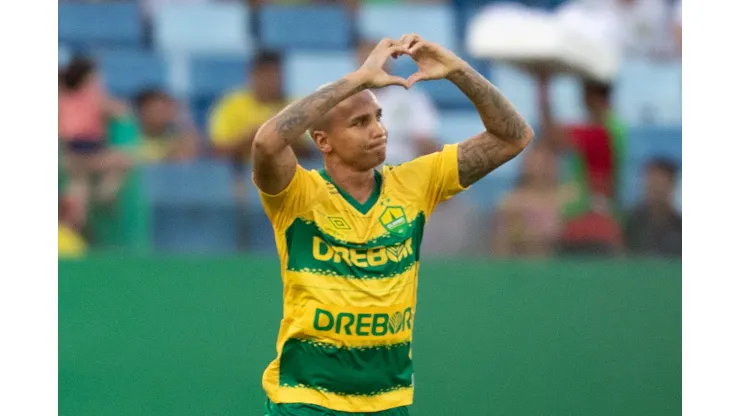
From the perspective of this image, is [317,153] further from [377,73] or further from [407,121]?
[377,73]

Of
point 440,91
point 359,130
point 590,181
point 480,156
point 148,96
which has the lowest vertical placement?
point 590,181

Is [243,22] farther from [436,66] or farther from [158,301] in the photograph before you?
[436,66]

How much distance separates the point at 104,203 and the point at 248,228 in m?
0.88

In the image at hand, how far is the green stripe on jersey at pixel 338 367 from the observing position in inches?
165

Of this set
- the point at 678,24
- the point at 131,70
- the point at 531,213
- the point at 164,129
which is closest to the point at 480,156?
the point at 531,213

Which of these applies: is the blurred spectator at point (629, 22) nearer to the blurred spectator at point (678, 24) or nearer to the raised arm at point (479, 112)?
the blurred spectator at point (678, 24)

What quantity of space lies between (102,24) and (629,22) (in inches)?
169

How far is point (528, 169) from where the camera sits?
684 cm

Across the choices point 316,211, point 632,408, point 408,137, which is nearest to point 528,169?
point 408,137

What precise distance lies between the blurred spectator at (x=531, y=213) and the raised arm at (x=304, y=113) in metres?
2.83

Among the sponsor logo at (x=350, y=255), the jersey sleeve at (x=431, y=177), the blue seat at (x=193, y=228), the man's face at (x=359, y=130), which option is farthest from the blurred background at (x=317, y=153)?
the sponsor logo at (x=350, y=255)

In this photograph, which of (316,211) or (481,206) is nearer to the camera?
(316,211)

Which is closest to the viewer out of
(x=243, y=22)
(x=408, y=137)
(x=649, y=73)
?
(x=408, y=137)

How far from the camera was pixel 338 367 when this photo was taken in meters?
4.20
